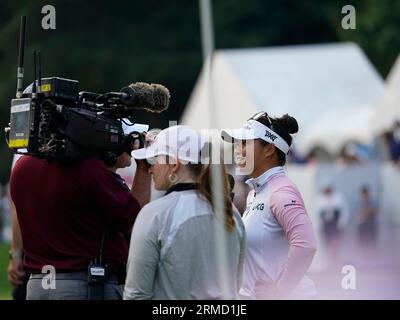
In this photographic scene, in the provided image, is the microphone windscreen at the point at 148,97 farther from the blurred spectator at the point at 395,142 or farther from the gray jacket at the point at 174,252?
the blurred spectator at the point at 395,142

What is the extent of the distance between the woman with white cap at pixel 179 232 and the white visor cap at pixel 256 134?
1.00 metres

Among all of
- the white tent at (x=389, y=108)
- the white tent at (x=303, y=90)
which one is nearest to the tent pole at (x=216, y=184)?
the white tent at (x=389, y=108)

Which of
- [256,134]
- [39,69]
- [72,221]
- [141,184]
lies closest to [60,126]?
[39,69]

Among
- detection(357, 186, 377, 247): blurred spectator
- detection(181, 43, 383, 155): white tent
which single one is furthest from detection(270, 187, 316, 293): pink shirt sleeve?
detection(181, 43, 383, 155): white tent

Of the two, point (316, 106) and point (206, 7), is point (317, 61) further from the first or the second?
point (206, 7)

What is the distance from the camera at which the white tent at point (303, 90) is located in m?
23.1

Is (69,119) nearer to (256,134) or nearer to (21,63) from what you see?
(21,63)

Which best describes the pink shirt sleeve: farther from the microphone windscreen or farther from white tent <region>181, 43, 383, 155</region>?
white tent <region>181, 43, 383, 155</region>

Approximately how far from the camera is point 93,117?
5574 millimetres

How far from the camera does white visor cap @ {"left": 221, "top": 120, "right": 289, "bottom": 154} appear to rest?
6109mm

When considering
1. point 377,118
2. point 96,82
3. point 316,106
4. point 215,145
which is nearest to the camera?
point 215,145

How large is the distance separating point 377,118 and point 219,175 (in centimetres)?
1691

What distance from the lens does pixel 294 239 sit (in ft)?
19.0

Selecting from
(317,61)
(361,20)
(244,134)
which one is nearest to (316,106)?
(317,61)
